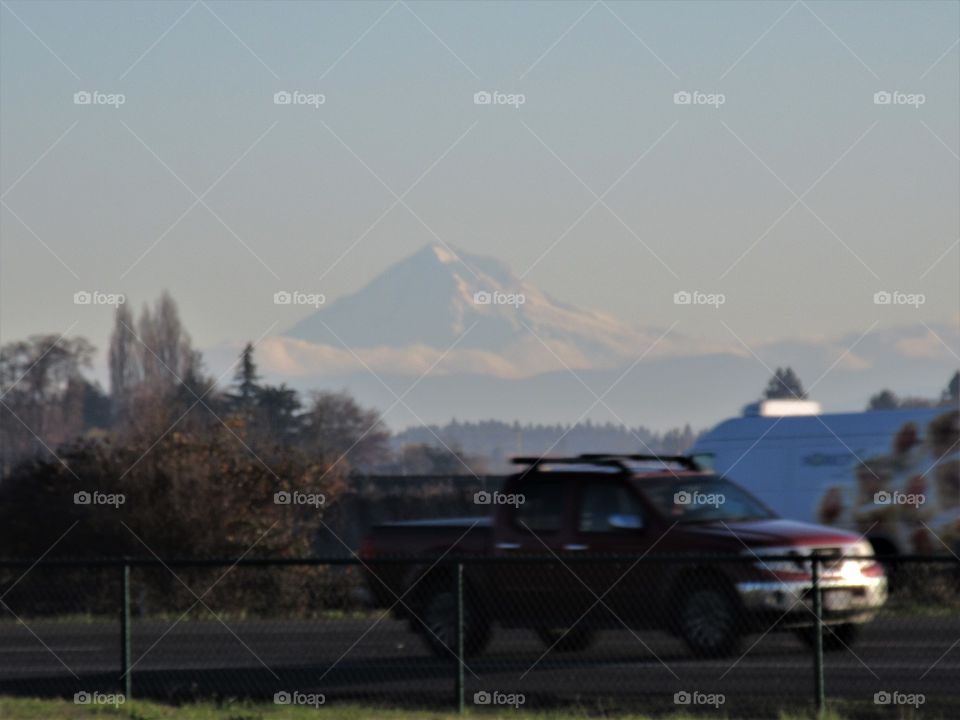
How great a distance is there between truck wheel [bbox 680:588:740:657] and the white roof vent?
9.07 m

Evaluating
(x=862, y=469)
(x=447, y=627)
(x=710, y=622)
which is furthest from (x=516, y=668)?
(x=862, y=469)

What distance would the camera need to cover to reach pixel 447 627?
1566 centimetres

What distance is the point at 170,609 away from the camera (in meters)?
22.6

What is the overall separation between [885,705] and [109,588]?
1377 cm

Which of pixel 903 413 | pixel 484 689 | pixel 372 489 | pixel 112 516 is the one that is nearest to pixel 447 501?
pixel 372 489

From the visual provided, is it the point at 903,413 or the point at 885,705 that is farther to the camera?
the point at 903,413

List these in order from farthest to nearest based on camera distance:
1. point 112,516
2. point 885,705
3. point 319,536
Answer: point 319,536 < point 112,516 < point 885,705

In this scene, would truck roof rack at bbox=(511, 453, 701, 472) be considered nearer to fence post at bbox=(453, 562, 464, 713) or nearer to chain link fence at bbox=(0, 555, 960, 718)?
chain link fence at bbox=(0, 555, 960, 718)

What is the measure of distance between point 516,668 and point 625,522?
256 centimetres

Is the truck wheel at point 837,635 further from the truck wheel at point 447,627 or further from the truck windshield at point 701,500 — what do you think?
the truck wheel at point 447,627

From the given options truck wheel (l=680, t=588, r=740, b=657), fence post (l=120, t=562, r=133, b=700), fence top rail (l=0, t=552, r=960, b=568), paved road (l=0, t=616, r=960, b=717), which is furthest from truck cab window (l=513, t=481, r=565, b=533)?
fence post (l=120, t=562, r=133, b=700)

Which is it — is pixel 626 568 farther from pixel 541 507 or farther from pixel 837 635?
pixel 837 635

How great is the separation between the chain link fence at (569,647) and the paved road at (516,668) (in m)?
0.03

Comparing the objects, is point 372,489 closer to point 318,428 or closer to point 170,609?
point 170,609
